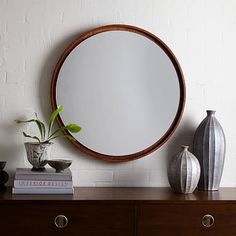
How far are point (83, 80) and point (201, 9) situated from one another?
772 millimetres

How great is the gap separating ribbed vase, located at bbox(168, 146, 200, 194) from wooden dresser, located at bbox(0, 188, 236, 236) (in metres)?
0.05

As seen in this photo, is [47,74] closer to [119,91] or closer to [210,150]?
[119,91]

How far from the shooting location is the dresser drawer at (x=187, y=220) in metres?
2.39

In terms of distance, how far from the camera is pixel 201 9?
2830 mm

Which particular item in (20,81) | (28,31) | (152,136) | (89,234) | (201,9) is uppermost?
(201,9)

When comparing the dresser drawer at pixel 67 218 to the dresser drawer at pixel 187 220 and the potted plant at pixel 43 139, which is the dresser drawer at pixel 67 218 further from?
the potted plant at pixel 43 139

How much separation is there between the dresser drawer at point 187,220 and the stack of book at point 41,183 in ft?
1.20

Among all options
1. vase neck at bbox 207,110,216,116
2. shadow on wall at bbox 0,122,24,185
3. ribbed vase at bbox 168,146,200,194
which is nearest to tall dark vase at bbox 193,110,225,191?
vase neck at bbox 207,110,216,116

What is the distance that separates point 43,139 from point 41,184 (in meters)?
0.32

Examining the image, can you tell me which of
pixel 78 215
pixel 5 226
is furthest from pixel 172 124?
pixel 5 226

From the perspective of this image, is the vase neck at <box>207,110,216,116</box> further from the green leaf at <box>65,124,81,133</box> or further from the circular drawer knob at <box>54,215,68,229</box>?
the circular drawer knob at <box>54,215,68,229</box>

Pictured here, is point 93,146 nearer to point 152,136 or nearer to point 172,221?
point 152,136

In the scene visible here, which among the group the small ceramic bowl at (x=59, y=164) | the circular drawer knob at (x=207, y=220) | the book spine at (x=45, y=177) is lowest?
the circular drawer knob at (x=207, y=220)

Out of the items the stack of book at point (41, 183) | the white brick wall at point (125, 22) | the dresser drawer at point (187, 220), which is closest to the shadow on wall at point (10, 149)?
the white brick wall at point (125, 22)
